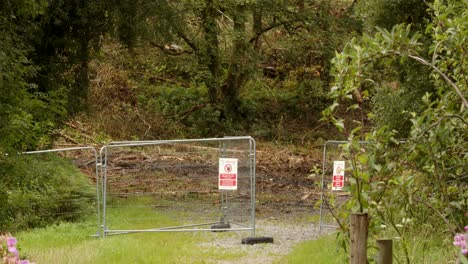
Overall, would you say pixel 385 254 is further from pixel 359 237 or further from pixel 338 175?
pixel 338 175

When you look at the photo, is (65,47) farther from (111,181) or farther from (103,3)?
(111,181)

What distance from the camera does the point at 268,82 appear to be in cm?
3278

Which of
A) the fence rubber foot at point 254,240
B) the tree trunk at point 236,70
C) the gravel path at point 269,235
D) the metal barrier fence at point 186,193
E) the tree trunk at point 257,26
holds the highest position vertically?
the tree trunk at point 257,26

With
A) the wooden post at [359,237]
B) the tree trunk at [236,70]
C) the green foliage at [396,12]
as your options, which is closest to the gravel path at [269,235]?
the green foliage at [396,12]

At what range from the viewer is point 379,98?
15828 millimetres

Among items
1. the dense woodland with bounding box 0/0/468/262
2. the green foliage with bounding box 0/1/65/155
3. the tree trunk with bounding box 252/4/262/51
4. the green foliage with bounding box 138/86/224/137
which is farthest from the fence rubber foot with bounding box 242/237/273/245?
the green foliage with bounding box 138/86/224/137

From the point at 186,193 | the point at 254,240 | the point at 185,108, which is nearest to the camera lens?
the point at 254,240

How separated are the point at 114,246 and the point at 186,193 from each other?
3006 mm

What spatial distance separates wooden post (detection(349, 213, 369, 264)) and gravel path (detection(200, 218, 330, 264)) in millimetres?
6223

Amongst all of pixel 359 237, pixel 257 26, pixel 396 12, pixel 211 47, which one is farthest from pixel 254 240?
pixel 257 26

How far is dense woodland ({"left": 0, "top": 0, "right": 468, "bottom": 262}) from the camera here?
536 centimetres

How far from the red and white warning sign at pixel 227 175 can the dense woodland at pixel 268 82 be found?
96.5 inches

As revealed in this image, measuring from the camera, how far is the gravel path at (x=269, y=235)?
11.3 m

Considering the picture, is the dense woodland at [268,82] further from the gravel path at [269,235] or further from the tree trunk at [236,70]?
the gravel path at [269,235]
